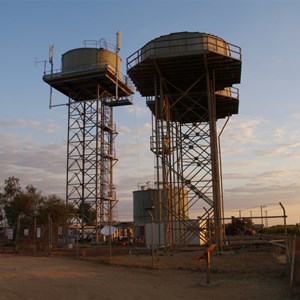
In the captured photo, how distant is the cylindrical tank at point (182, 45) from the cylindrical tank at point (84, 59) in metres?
28.5

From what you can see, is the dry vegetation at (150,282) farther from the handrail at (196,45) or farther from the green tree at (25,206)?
the green tree at (25,206)

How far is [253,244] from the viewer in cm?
3116

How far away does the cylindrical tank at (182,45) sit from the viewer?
3048cm

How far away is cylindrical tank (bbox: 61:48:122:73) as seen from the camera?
195ft

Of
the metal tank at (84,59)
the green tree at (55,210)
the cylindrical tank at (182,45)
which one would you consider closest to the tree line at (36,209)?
the green tree at (55,210)

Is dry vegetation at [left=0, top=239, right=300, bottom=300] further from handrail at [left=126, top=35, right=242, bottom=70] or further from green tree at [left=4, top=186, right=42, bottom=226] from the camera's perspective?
green tree at [left=4, top=186, right=42, bottom=226]

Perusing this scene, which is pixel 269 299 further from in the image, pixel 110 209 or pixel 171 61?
pixel 110 209

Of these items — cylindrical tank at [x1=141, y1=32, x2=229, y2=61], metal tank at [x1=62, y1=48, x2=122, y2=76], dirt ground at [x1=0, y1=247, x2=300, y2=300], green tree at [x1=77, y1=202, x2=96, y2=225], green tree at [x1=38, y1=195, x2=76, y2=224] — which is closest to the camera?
dirt ground at [x1=0, y1=247, x2=300, y2=300]

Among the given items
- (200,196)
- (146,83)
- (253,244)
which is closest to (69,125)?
(146,83)

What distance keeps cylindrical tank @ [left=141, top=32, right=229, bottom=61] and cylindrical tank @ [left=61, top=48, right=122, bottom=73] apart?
28463mm

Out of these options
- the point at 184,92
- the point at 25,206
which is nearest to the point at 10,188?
the point at 25,206

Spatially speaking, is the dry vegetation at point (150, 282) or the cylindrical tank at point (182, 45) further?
the cylindrical tank at point (182, 45)

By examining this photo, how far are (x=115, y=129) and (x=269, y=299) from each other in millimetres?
53684

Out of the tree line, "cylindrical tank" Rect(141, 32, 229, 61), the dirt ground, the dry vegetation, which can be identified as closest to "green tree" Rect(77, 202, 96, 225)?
the tree line
